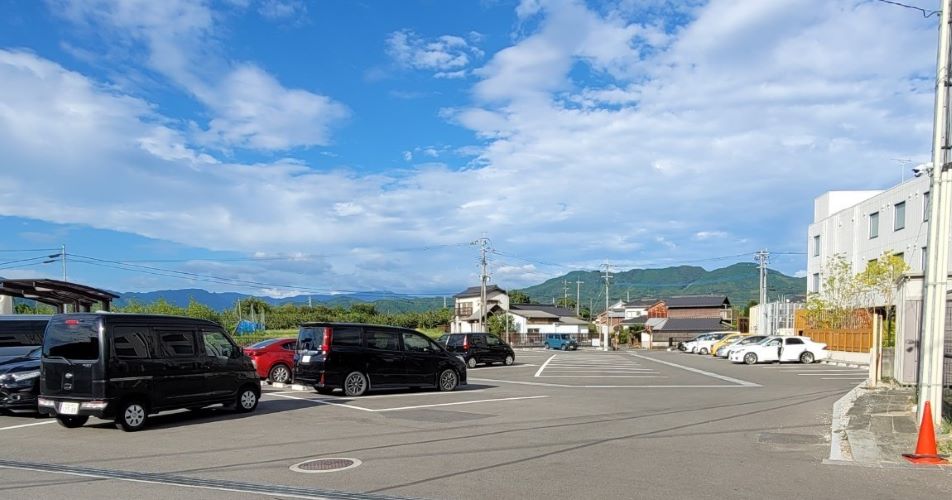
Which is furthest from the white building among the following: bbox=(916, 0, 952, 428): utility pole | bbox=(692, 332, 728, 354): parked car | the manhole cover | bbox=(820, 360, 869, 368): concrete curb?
the manhole cover

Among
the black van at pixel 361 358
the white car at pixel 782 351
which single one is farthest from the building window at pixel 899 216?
the black van at pixel 361 358

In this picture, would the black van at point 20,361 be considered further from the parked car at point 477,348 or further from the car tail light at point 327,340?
the parked car at point 477,348

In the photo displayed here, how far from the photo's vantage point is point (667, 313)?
11375 cm

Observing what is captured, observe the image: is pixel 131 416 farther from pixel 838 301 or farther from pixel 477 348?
pixel 838 301

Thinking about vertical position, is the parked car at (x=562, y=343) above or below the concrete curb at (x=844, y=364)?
below

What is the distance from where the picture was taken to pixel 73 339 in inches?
459

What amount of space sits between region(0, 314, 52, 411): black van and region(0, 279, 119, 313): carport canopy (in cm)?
804

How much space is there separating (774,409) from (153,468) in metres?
12.5

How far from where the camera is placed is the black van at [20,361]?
1320cm

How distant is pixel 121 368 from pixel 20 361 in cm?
434

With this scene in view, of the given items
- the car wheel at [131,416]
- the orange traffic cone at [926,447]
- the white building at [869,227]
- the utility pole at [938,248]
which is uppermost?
the white building at [869,227]

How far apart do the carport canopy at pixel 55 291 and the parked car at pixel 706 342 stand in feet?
137

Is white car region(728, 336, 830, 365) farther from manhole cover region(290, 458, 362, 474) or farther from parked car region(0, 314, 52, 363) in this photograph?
manhole cover region(290, 458, 362, 474)

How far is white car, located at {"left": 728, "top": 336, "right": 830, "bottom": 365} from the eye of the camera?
35.7 m
